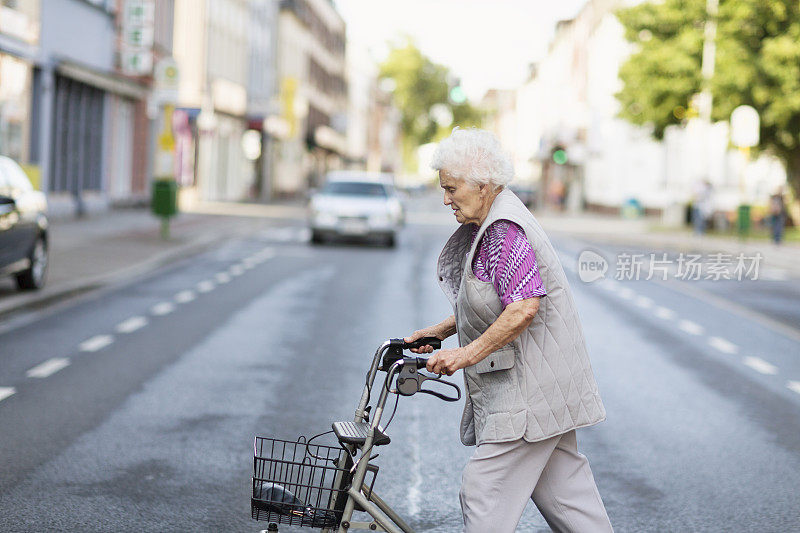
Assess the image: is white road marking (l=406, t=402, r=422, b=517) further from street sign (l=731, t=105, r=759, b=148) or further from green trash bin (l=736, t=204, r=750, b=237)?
green trash bin (l=736, t=204, r=750, b=237)

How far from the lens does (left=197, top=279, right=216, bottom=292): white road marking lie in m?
16.5

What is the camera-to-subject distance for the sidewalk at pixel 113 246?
15.0 m

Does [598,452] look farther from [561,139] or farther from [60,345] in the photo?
[561,139]

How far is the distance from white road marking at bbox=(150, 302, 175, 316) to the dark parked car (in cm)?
147

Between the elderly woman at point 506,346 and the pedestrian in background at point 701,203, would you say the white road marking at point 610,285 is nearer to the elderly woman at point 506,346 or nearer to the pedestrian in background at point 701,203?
the pedestrian in background at point 701,203

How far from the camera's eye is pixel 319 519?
13.0 feet

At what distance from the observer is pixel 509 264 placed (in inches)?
149

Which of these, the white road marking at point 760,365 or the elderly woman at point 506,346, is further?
the white road marking at point 760,365

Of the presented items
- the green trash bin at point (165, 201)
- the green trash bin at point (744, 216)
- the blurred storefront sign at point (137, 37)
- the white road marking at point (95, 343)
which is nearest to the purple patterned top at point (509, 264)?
the white road marking at point (95, 343)

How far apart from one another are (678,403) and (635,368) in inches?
66.3

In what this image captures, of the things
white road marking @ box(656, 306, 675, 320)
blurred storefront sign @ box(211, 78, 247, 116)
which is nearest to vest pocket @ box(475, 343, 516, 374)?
white road marking @ box(656, 306, 675, 320)

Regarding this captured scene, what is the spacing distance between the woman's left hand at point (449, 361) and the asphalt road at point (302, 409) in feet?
6.07

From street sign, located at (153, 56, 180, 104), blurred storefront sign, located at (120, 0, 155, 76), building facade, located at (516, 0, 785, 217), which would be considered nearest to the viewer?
street sign, located at (153, 56, 180, 104)

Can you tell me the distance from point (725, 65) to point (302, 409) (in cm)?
2827
